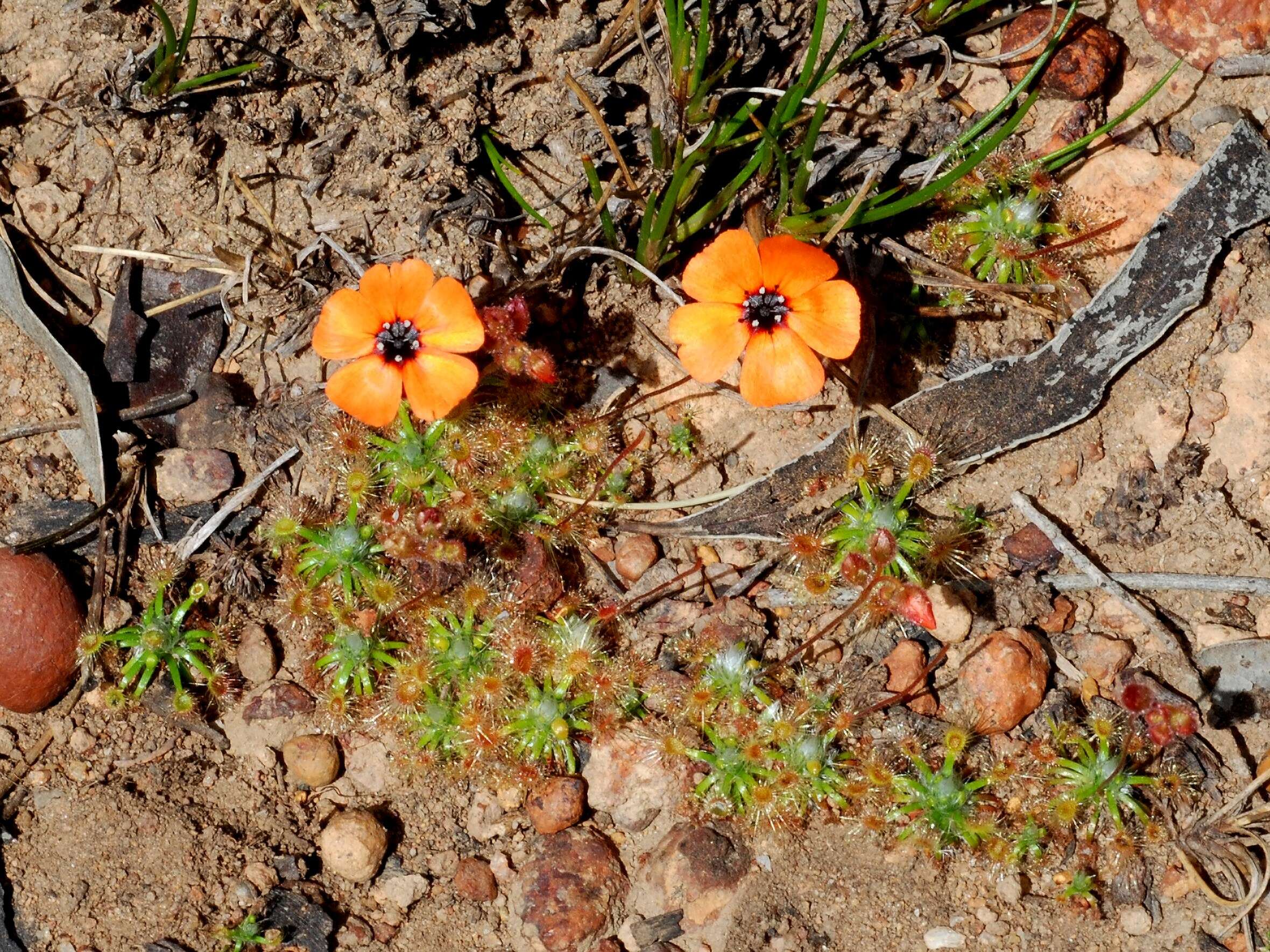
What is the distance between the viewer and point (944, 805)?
4688 mm

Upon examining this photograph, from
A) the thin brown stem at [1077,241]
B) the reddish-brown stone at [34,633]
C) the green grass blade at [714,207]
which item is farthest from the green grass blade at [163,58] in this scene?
the thin brown stem at [1077,241]

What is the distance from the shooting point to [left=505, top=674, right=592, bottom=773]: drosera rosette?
4.76 m

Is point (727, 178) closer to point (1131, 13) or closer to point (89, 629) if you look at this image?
point (1131, 13)

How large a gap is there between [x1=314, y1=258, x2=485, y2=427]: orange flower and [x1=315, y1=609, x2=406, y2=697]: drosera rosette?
1.16 m

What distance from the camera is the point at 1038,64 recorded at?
4645mm

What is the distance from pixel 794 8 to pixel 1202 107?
2.14 m

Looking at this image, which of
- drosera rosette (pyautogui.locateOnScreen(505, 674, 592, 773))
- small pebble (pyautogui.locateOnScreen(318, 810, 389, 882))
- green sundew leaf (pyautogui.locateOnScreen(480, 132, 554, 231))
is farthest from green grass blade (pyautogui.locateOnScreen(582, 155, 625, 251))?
small pebble (pyautogui.locateOnScreen(318, 810, 389, 882))

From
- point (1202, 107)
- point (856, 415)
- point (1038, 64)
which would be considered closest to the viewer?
point (1038, 64)

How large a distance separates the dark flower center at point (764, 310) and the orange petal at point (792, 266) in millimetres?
36

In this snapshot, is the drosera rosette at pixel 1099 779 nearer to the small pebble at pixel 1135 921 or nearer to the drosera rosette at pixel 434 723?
the small pebble at pixel 1135 921

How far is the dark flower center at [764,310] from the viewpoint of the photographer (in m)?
4.33

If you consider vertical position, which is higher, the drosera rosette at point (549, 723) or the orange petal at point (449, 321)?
the orange petal at point (449, 321)

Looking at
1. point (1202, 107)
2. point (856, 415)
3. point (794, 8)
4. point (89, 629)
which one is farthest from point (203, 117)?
point (1202, 107)

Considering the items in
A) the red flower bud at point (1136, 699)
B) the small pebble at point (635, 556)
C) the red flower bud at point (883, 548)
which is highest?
the red flower bud at point (883, 548)
